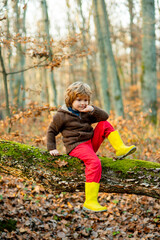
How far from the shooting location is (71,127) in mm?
3559

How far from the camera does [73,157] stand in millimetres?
3457

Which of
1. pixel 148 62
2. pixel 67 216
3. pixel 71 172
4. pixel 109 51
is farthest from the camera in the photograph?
pixel 109 51

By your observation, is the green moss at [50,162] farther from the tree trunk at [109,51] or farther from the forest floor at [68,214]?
the tree trunk at [109,51]

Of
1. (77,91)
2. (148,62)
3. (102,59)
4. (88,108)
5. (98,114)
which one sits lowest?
(98,114)

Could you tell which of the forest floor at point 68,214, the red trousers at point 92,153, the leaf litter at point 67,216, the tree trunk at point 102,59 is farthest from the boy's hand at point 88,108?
the tree trunk at point 102,59

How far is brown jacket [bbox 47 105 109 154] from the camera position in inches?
138

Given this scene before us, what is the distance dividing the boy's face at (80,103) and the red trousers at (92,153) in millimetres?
399

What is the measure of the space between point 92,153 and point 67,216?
221 centimetres

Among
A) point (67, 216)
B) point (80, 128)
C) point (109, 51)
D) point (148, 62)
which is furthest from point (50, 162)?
point (109, 51)

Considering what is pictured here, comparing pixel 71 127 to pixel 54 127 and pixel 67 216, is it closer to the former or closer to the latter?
pixel 54 127

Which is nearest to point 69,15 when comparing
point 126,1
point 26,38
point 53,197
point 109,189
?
point 126,1

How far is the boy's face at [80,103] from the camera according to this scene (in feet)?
11.4

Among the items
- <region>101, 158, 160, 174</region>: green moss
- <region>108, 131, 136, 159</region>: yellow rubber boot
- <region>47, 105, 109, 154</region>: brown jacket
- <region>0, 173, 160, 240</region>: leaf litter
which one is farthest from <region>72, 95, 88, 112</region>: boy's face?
<region>0, 173, 160, 240</region>: leaf litter

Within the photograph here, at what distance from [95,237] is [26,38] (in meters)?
4.28
